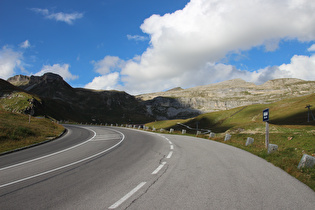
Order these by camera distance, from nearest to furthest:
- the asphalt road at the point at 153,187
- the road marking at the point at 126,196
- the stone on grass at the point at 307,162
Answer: the road marking at the point at 126,196 < the asphalt road at the point at 153,187 < the stone on grass at the point at 307,162

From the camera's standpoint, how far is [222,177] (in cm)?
623

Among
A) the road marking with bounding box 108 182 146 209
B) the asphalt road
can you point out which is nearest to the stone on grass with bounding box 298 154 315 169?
the asphalt road

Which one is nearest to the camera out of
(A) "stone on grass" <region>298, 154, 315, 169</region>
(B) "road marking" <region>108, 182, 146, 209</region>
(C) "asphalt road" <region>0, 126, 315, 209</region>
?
(B) "road marking" <region>108, 182, 146, 209</region>

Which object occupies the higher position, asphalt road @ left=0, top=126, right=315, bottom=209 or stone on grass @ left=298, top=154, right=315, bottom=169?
stone on grass @ left=298, top=154, right=315, bottom=169

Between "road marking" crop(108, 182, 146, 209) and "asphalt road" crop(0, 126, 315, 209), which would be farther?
"asphalt road" crop(0, 126, 315, 209)

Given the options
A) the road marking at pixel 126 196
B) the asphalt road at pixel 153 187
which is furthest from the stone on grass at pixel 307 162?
the road marking at pixel 126 196

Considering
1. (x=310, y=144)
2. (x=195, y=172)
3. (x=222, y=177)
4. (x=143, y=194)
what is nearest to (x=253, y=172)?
(x=222, y=177)

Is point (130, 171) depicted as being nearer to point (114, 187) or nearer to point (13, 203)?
point (114, 187)

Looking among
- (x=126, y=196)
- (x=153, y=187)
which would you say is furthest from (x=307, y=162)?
(x=126, y=196)

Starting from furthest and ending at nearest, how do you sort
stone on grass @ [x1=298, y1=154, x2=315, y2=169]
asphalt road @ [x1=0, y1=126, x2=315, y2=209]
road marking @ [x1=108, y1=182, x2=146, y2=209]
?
stone on grass @ [x1=298, y1=154, x2=315, y2=169] → asphalt road @ [x1=0, y1=126, x2=315, y2=209] → road marking @ [x1=108, y1=182, x2=146, y2=209]

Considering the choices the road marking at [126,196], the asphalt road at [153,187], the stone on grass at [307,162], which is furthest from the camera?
the stone on grass at [307,162]

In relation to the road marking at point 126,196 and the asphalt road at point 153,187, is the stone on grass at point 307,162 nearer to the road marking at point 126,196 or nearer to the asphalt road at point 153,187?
the asphalt road at point 153,187

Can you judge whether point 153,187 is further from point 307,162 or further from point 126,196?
point 307,162

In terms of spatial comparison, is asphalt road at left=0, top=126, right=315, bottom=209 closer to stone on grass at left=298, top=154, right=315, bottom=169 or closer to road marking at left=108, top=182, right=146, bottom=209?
road marking at left=108, top=182, right=146, bottom=209
